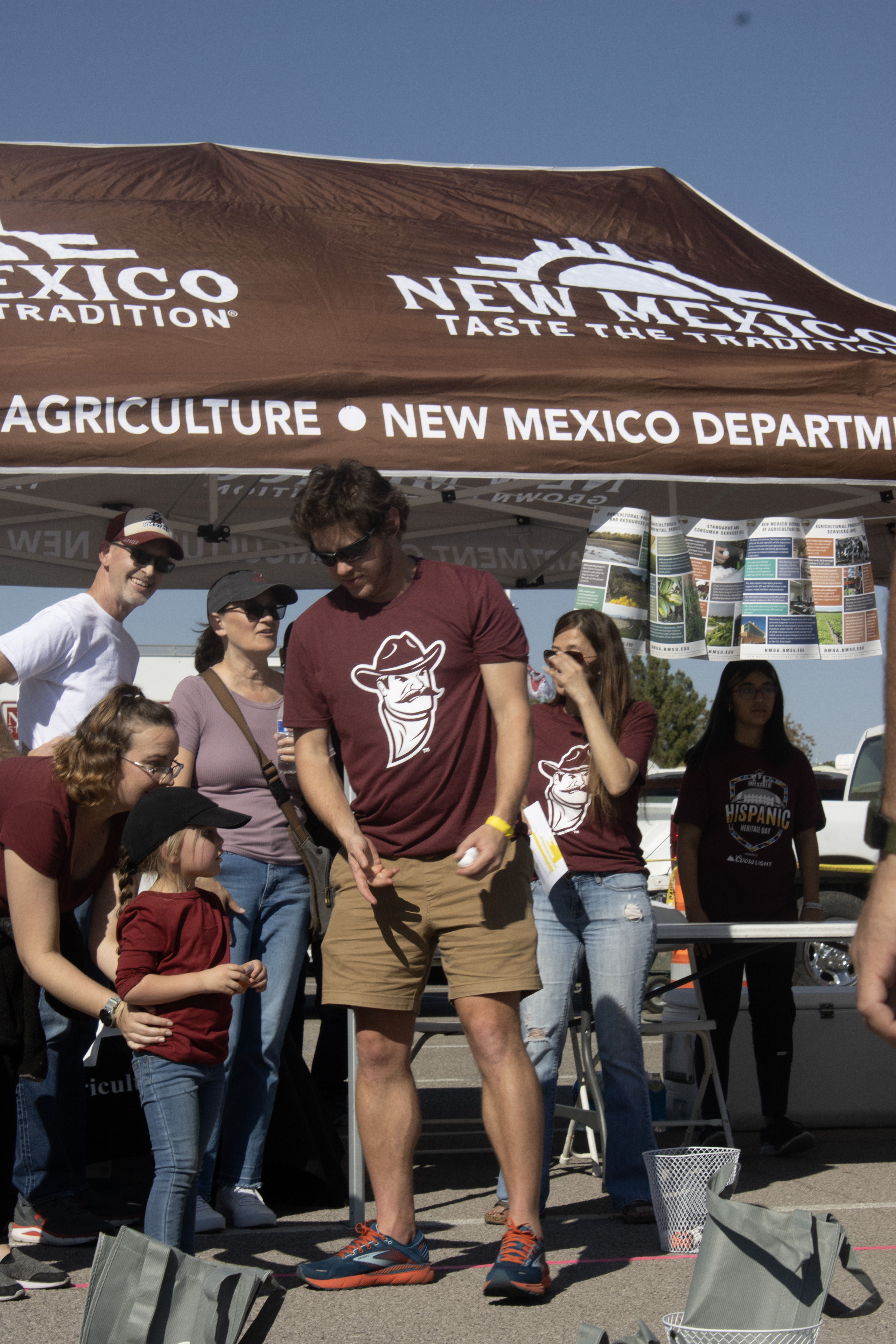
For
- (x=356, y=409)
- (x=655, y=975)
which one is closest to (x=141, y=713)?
(x=356, y=409)

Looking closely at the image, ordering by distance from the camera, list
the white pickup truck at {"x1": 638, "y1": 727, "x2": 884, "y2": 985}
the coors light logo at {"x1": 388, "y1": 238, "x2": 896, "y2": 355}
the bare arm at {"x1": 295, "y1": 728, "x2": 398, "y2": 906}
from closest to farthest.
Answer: the bare arm at {"x1": 295, "y1": 728, "x2": 398, "y2": 906}, the coors light logo at {"x1": 388, "y1": 238, "x2": 896, "y2": 355}, the white pickup truck at {"x1": 638, "y1": 727, "x2": 884, "y2": 985}

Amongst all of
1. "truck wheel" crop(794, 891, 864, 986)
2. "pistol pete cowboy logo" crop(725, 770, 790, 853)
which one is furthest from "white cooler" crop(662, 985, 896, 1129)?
"truck wheel" crop(794, 891, 864, 986)

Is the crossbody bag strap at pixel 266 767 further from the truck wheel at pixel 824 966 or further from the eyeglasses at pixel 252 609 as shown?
the truck wheel at pixel 824 966

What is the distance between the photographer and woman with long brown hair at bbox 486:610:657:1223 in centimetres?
395

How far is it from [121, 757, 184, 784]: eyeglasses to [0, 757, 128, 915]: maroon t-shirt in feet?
0.51

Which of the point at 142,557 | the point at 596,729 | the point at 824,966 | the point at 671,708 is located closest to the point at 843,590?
the point at 596,729

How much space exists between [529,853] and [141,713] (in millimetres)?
1072

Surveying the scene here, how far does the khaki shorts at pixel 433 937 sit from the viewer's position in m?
3.25

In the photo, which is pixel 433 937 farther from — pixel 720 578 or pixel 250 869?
pixel 720 578

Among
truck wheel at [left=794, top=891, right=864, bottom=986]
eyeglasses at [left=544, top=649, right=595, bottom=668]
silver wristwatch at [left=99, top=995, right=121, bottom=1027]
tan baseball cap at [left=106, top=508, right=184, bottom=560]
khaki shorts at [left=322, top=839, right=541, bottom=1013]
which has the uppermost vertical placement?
tan baseball cap at [left=106, top=508, right=184, bottom=560]

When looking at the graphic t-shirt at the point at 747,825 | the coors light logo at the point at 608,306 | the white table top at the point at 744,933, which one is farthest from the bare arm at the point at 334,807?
the graphic t-shirt at the point at 747,825

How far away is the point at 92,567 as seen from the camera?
6605mm

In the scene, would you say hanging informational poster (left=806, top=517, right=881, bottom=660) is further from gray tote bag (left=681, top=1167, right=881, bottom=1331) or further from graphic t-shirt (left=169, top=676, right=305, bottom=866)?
gray tote bag (left=681, top=1167, right=881, bottom=1331)

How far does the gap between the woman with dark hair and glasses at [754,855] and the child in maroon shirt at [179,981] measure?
233 cm
